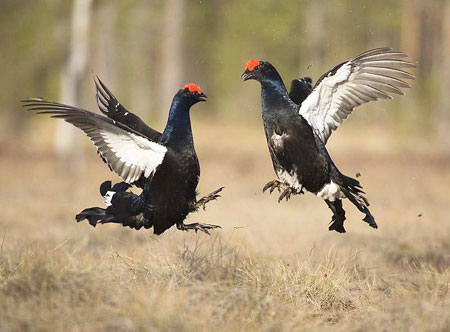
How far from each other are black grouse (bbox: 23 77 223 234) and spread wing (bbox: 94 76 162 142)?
0.06 meters

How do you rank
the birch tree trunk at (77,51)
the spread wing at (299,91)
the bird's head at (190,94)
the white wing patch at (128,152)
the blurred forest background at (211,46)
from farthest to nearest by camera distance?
the blurred forest background at (211,46) < the birch tree trunk at (77,51) < the spread wing at (299,91) < the bird's head at (190,94) < the white wing patch at (128,152)

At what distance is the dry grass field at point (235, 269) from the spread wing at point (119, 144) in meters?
0.56

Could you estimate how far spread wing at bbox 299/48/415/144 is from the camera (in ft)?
16.8

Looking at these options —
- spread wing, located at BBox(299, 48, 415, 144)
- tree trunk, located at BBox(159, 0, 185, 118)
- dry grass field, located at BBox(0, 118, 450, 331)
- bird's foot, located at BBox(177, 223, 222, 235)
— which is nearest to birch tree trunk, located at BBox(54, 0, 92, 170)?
dry grass field, located at BBox(0, 118, 450, 331)

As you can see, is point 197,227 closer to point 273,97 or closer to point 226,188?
point 273,97

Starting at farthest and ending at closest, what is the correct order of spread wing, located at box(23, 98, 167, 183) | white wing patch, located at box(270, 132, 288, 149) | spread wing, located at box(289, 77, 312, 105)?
spread wing, located at box(289, 77, 312, 105) < white wing patch, located at box(270, 132, 288, 149) < spread wing, located at box(23, 98, 167, 183)

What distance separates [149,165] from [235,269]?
39.4 inches

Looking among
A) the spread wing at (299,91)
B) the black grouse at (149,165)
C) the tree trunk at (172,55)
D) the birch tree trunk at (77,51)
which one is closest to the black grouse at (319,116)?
the spread wing at (299,91)

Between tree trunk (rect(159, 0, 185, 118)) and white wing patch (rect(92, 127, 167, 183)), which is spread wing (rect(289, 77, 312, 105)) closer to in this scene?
white wing patch (rect(92, 127, 167, 183))

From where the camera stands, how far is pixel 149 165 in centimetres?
479

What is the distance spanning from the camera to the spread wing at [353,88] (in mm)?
5117

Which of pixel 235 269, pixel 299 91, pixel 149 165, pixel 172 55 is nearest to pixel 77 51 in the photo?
pixel 172 55

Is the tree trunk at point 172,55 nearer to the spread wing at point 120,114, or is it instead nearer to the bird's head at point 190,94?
the spread wing at point 120,114

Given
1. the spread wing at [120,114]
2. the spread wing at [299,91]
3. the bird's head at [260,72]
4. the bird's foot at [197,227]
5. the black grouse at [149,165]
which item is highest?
the bird's head at [260,72]
